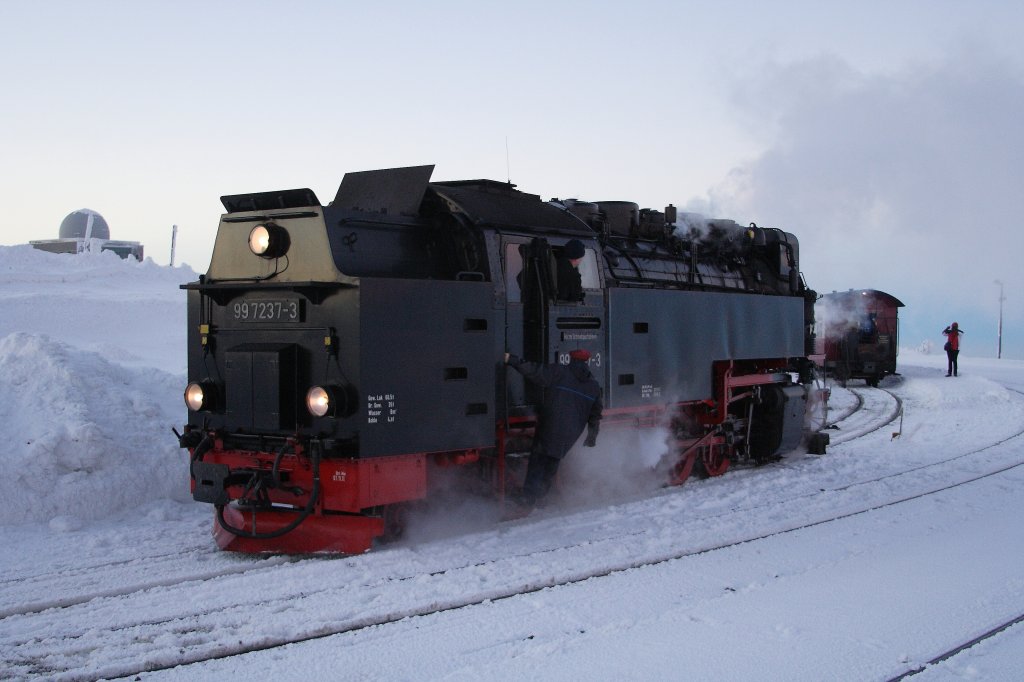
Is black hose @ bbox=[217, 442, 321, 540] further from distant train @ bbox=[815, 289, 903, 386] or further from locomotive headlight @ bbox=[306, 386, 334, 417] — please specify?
distant train @ bbox=[815, 289, 903, 386]

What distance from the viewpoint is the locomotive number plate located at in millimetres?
6801

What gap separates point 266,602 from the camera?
220 inches

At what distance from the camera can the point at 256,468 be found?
6.89m

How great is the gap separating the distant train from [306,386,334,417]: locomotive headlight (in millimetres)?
20427

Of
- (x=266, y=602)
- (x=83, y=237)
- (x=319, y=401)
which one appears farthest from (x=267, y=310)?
(x=83, y=237)

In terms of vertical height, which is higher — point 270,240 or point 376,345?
point 270,240

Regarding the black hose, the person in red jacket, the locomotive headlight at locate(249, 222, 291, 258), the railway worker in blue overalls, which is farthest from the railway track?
the person in red jacket

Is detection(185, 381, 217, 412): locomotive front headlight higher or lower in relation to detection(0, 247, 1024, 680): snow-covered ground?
higher

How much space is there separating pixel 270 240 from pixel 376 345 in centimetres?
117

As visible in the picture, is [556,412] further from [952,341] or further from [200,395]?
[952,341]

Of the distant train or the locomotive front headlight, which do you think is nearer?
the locomotive front headlight

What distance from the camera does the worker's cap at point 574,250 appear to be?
313 inches

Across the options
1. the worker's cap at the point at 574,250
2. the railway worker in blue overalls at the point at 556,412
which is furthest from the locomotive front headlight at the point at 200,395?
the worker's cap at the point at 574,250

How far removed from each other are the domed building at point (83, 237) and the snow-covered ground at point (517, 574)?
4424 centimetres
